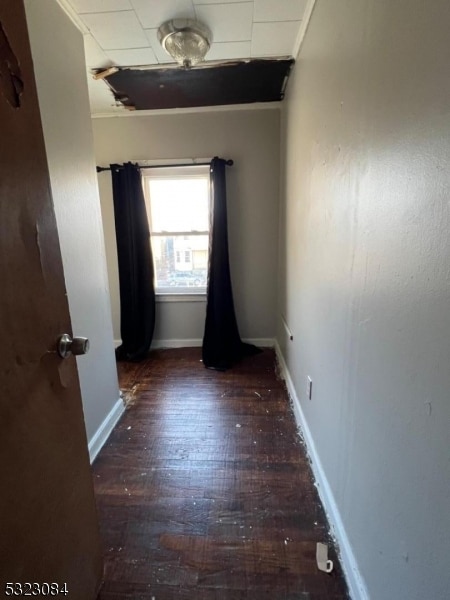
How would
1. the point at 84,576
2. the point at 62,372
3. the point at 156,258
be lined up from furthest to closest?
the point at 156,258 → the point at 84,576 → the point at 62,372

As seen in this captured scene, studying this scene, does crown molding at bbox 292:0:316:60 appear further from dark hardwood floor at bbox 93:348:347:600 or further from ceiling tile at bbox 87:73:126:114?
dark hardwood floor at bbox 93:348:347:600

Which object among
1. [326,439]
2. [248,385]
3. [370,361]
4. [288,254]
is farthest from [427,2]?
[248,385]

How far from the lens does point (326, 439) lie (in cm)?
151

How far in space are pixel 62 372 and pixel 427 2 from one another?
1252 mm

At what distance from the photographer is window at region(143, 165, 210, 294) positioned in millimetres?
3189

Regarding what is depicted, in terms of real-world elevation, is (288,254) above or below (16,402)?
above

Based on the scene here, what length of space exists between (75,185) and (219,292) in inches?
64.9

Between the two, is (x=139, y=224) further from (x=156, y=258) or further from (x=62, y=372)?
(x=62, y=372)

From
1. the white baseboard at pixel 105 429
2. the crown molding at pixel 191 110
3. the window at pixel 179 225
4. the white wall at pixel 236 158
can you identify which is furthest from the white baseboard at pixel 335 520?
the crown molding at pixel 191 110

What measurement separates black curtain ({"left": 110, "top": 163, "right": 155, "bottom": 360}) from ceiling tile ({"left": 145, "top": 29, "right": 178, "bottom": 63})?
3.46 feet

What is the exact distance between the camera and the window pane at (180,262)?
130 inches

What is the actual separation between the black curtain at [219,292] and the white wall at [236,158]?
0.17m

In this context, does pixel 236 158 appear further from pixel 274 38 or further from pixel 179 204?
pixel 274 38

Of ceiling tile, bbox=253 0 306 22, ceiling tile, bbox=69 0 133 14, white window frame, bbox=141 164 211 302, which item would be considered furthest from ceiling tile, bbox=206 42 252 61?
white window frame, bbox=141 164 211 302
